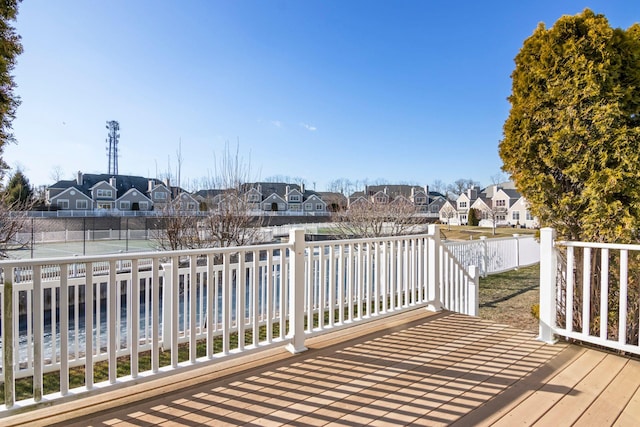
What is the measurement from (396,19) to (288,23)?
8.57ft

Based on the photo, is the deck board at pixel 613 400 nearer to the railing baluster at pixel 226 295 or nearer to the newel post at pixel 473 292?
the railing baluster at pixel 226 295

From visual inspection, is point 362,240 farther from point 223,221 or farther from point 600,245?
point 223,221

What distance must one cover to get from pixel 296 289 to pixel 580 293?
101 inches

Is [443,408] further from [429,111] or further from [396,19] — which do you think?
[429,111]

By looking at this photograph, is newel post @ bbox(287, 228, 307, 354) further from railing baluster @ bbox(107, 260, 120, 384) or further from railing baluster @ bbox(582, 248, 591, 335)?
railing baluster @ bbox(582, 248, 591, 335)

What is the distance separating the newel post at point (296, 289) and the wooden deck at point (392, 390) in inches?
5.3

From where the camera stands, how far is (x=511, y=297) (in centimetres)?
681

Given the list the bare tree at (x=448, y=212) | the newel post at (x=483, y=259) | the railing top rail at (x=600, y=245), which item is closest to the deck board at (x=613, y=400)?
the railing top rail at (x=600, y=245)

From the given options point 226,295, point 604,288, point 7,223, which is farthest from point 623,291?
point 7,223

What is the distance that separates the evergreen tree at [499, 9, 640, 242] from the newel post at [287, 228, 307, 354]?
2225 millimetres

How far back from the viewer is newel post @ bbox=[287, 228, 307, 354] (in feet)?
9.18

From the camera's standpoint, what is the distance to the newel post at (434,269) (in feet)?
12.7

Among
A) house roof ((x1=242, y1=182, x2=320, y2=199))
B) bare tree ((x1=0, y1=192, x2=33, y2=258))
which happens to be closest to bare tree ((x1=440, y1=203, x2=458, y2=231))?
house roof ((x1=242, y1=182, x2=320, y2=199))

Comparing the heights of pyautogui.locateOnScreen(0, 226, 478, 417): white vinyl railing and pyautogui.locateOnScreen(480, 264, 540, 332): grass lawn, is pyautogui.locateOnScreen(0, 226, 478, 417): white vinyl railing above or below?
above
